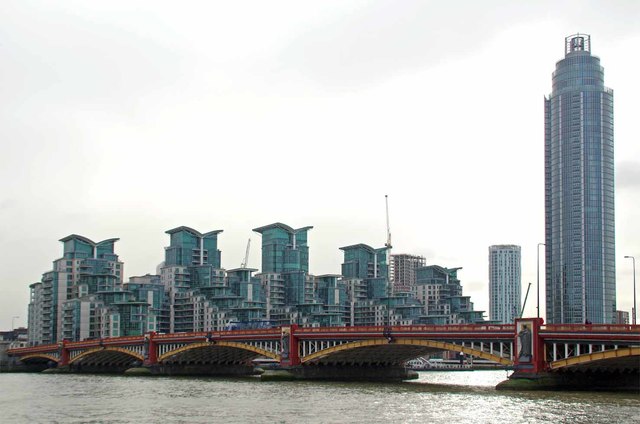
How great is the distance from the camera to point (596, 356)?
98625 millimetres

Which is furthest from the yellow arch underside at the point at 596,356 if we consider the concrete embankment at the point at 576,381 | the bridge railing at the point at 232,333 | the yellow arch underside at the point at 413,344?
the bridge railing at the point at 232,333

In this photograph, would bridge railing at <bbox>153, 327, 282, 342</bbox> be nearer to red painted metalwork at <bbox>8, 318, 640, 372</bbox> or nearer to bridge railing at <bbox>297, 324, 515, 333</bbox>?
red painted metalwork at <bbox>8, 318, 640, 372</bbox>

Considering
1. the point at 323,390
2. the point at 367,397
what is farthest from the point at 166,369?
the point at 367,397

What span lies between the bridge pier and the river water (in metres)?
13.1

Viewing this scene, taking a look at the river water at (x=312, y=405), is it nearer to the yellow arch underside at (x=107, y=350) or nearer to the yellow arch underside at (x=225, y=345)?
the yellow arch underside at (x=225, y=345)

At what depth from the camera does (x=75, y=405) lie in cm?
9856

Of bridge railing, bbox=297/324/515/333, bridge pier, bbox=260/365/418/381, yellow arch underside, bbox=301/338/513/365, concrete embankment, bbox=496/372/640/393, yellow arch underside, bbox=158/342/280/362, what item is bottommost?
bridge pier, bbox=260/365/418/381

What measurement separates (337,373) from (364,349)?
33.8ft

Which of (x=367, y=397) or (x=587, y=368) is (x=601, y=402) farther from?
(x=367, y=397)

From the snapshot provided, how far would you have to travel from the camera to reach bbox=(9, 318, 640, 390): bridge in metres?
103

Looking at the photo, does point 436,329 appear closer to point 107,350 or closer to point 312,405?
point 312,405

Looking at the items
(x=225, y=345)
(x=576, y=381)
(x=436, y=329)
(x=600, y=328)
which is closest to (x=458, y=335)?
(x=436, y=329)

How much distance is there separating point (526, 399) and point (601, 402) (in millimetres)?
7367

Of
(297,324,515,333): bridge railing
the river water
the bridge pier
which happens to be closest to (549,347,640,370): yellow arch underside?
the river water
